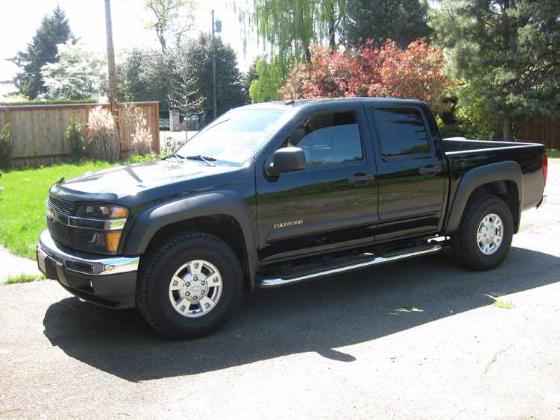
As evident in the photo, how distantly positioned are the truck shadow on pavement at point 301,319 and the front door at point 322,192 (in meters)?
0.62

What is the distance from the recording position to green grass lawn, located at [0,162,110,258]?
28.2 feet

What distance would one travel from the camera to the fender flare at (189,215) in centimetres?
497

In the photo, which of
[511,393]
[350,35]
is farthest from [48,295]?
[350,35]

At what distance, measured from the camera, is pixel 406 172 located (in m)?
6.47

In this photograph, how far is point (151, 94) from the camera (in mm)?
47938

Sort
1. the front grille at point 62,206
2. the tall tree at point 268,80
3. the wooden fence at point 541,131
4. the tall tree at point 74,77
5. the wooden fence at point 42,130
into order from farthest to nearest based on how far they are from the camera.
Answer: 1. the tall tree at point 74,77
2. the tall tree at point 268,80
3. the wooden fence at point 541,131
4. the wooden fence at point 42,130
5. the front grille at point 62,206

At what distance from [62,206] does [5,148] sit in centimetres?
1258

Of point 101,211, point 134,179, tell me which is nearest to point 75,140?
point 134,179

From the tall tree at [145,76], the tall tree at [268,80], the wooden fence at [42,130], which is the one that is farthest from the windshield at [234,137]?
the tall tree at [145,76]

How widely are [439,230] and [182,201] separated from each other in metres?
3.02

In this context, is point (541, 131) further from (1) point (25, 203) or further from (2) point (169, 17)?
(2) point (169, 17)

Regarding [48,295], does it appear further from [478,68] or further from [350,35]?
[350,35]

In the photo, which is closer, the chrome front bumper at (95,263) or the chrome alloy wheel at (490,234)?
the chrome front bumper at (95,263)

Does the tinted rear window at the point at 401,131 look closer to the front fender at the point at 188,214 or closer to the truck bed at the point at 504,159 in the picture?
the truck bed at the point at 504,159
